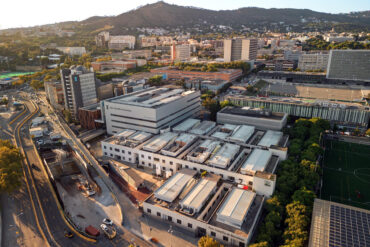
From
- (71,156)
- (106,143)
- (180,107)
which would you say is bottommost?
(71,156)

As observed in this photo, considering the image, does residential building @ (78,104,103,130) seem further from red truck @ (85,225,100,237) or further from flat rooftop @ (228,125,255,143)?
red truck @ (85,225,100,237)

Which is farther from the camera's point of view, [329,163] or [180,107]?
[180,107]

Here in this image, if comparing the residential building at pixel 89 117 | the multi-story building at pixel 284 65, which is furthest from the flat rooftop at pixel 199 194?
the multi-story building at pixel 284 65

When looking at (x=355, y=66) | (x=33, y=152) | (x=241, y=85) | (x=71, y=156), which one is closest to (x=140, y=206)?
(x=71, y=156)

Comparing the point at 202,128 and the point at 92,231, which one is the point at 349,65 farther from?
the point at 92,231

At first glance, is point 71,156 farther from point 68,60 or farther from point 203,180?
point 68,60

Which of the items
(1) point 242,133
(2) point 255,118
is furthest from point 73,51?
(1) point 242,133
